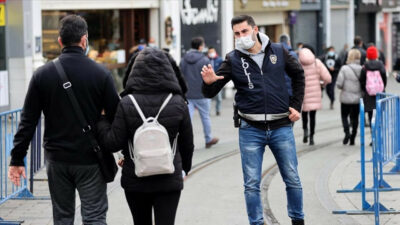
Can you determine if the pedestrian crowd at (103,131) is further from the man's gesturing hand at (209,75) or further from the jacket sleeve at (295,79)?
the jacket sleeve at (295,79)

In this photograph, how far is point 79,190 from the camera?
6.24m

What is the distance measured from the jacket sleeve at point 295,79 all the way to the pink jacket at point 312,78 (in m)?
7.40

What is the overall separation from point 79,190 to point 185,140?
2.53 ft

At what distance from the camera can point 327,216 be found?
940 centimetres

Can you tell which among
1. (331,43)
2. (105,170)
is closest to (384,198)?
(105,170)

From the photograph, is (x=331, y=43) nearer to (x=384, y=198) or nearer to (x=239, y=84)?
(x=384, y=198)

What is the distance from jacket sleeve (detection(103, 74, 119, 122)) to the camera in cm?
622

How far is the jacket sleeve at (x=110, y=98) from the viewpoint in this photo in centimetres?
622

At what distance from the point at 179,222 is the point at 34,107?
10.9 feet

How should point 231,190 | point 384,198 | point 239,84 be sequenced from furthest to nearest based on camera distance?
point 231,190
point 384,198
point 239,84

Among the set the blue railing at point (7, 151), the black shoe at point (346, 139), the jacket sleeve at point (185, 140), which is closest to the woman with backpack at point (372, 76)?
the black shoe at point (346, 139)

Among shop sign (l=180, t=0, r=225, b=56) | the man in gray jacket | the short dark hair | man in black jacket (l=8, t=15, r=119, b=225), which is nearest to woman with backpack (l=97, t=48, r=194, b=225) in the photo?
man in black jacket (l=8, t=15, r=119, b=225)

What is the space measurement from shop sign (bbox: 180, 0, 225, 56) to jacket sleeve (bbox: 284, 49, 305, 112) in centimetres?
1901

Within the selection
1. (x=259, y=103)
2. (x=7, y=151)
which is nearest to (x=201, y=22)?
(x=7, y=151)
